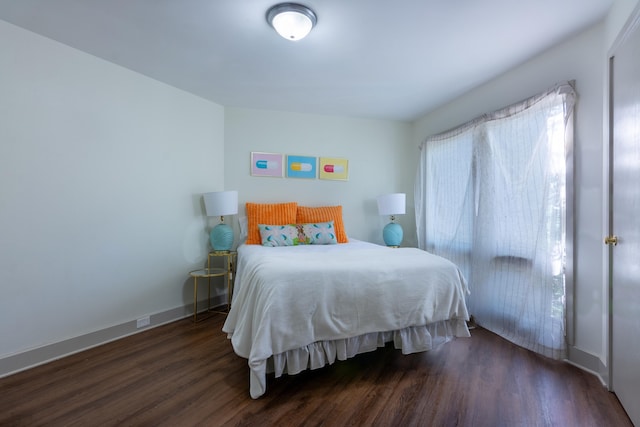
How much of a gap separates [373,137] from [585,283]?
2.78 metres

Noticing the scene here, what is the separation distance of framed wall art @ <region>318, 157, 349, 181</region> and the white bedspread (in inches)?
73.0

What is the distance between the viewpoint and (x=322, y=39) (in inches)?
78.6

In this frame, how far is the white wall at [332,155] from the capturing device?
346 centimetres

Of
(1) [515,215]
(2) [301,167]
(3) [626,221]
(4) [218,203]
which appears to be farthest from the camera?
(2) [301,167]

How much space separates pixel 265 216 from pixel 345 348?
182cm

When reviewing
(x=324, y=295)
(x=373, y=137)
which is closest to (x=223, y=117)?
(x=373, y=137)

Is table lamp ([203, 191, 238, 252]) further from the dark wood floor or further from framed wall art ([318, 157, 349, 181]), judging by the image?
framed wall art ([318, 157, 349, 181])

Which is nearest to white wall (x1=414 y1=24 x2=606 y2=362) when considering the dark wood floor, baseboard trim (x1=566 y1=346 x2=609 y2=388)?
baseboard trim (x1=566 y1=346 x2=609 y2=388)

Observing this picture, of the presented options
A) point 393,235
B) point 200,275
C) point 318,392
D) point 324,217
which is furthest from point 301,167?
point 318,392

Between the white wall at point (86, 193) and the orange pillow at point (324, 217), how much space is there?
3.95ft

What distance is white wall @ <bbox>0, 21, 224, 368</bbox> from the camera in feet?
6.22

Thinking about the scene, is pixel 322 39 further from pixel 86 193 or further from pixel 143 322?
pixel 143 322

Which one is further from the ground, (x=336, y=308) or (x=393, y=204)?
(x=393, y=204)

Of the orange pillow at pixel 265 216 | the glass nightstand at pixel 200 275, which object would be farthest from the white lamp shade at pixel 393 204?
the glass nightstand at pixel 200 275
